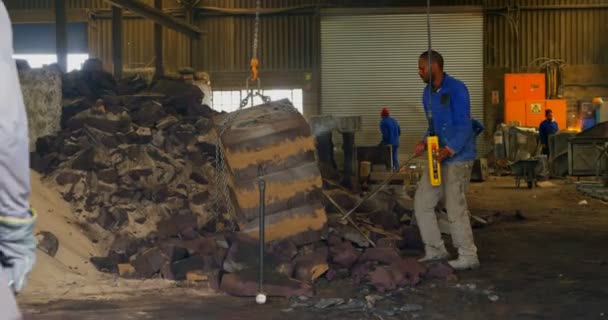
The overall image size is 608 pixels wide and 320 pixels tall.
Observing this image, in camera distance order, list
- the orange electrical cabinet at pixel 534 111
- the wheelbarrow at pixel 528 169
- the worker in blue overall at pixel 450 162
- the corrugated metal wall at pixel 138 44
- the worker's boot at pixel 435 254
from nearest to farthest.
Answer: the worker in blue overall at pixel 450 162 → the worker's boot at pixel 435 254 → the wheelbarrow at pixel 528 169 → the orange electrical cabinet at pixel 534 111 → the corrugated metal wall at pixel 138 44

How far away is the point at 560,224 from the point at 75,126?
22.0 ft

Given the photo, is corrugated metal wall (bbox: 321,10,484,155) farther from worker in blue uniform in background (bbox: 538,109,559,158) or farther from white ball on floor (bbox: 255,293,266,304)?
white ball on floor (bbox: 255,293,266,304)

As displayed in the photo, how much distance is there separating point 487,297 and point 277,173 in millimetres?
2167

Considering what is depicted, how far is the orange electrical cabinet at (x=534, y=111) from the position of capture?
23.7 meters

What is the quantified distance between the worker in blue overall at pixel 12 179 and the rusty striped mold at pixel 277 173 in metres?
4.56

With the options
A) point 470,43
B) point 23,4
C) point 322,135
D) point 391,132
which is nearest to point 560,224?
point 322,135

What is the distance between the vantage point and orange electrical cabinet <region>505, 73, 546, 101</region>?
2403cm

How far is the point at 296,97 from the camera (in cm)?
2488

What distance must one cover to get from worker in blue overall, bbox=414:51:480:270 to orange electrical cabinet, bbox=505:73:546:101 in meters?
17.1

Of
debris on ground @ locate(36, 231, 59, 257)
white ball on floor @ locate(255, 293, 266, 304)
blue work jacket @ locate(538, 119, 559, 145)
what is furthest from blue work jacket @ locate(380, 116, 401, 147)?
white ball on floor @ locate(255, 293, 266, 304)

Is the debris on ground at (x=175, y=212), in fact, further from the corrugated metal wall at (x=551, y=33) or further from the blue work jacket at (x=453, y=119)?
the corrugated metal wall at (x=551, y=33)

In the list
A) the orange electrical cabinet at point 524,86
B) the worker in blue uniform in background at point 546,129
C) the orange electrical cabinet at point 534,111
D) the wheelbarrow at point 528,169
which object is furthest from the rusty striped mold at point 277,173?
the orange electrical cabinet at point 524,86

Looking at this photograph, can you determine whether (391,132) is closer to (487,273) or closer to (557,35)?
(557,35)

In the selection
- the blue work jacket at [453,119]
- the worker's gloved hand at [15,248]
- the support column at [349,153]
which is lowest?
the support column at [349,153]
